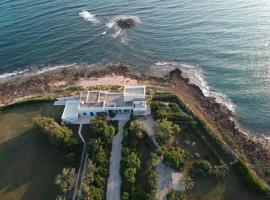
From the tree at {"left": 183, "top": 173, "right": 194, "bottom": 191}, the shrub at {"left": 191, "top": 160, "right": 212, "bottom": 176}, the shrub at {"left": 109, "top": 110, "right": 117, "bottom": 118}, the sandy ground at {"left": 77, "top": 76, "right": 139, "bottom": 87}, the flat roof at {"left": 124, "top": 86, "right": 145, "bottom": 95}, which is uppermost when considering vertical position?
the sandy ground at {"left": 77, "top": 76, "right": 139, "bottom": 87}

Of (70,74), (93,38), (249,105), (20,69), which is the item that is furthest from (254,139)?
(20,69)

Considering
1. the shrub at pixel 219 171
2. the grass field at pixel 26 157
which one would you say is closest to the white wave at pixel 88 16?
the grass field at pixel 26 157

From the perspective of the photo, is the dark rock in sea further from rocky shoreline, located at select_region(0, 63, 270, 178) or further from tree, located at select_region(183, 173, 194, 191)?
tree, located at select_region(183, 173, 194, 191)

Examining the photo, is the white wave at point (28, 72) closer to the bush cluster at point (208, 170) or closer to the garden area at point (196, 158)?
the garden area at point (196, 158)

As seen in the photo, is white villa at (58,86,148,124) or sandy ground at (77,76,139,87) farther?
sandy ground at (77,76,139,87)

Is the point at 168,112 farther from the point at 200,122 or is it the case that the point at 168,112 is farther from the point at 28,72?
the point at 28,72

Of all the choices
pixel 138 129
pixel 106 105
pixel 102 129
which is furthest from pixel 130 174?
pixel 106 105

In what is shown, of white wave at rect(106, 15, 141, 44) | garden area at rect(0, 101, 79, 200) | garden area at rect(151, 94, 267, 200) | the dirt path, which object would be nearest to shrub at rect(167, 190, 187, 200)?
garden area at rect(151, 94, 267, 200)
